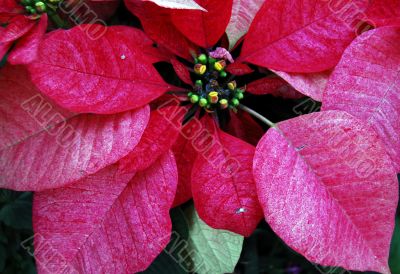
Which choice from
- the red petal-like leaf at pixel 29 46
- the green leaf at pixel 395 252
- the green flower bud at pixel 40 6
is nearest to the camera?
the red petal-like leaf at pixel 29 46

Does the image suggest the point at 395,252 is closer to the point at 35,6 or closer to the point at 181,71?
the point at 181,71

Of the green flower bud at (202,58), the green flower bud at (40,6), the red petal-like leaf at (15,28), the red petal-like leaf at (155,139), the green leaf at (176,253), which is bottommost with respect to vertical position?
the green leaf at (176,253)

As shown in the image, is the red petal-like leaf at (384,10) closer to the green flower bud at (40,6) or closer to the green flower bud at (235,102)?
the green flower bud at (235,102)

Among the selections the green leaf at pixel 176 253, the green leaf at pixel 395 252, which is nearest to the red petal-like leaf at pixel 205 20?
the green leaf at pixel 176 253

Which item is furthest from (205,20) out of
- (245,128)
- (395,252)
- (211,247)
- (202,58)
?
(395,252)

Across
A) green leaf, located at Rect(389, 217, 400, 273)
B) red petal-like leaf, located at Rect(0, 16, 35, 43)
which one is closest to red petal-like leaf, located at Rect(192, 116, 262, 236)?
red petal-like leaf, located at Rect(0, 16, 35, 43)

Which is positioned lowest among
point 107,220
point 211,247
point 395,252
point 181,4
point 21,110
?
point 395,252

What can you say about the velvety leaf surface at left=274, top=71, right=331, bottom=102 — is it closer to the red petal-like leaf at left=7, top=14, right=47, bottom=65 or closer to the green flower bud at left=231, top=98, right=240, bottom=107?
the green flower bud at left=231, top=98, right=240, bottom=107
